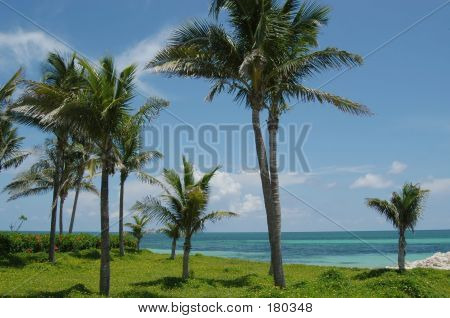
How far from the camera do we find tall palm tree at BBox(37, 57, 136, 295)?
13.2m

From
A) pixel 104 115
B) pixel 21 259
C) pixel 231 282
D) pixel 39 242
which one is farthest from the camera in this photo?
pixel 39 242

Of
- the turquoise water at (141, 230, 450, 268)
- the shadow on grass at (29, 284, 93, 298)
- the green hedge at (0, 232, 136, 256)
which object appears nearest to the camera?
the shadow on grass at (29, 284, 93, 298)

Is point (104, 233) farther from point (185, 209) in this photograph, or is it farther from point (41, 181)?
point (41, 181)

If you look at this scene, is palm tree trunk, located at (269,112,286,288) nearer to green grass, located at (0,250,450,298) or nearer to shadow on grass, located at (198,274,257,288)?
green grass, located at (0,250,450,298)

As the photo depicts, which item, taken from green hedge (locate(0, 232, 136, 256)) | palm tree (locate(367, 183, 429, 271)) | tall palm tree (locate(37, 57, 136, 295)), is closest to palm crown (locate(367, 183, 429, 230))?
palm tree (locate(367, 183, 429, 271))

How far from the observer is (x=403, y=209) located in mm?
21562

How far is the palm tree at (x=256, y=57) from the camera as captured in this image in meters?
13.6

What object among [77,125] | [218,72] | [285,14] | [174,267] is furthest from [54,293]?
[174,267]

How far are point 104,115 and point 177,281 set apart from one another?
7.42 metres

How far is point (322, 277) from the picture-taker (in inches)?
543

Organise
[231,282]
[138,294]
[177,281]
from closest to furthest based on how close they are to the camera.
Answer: [138,294] < [177,281] < [231,282]

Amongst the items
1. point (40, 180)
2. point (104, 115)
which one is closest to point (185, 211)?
point (104, 115)

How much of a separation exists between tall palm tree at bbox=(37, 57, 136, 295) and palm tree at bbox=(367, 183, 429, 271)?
13.2 m

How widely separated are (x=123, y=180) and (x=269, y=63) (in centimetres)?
1634
